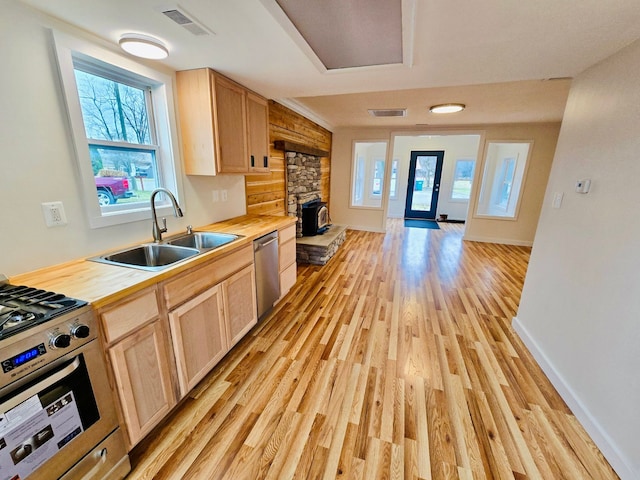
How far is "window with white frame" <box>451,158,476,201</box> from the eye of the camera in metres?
7.54

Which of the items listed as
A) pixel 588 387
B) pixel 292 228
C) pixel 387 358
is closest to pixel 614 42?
pixel 588 387

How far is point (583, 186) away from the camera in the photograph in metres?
1.81

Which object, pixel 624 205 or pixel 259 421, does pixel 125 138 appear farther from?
pixel 624 205

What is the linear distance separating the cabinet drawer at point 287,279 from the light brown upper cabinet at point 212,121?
118 cm

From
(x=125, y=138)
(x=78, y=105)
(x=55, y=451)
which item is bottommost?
(x=55, y=451)

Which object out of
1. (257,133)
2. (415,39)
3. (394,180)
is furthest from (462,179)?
(415,39)

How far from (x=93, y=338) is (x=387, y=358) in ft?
6.29

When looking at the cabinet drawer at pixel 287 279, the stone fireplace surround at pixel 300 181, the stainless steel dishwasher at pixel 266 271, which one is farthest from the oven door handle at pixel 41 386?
the stone fireplace surround at pixel 300 181

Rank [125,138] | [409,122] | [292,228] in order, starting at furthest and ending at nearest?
1. [409,122]
2. [292,228]
3. [125,138]

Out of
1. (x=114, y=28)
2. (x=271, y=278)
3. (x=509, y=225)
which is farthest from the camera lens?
(x=509, y=225)

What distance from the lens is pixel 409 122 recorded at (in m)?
5.09

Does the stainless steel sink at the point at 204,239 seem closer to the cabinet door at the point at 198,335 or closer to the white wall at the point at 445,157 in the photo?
the cabinet door at the point at 198,335

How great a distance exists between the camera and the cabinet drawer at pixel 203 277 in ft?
4.83

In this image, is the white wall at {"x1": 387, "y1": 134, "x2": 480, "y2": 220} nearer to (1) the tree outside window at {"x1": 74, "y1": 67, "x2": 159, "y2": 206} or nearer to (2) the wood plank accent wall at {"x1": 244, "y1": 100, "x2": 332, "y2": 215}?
(2) the wood plank accent wall at {"x1": 244, "y1": 100, "x2": 332, "y2": 215}
